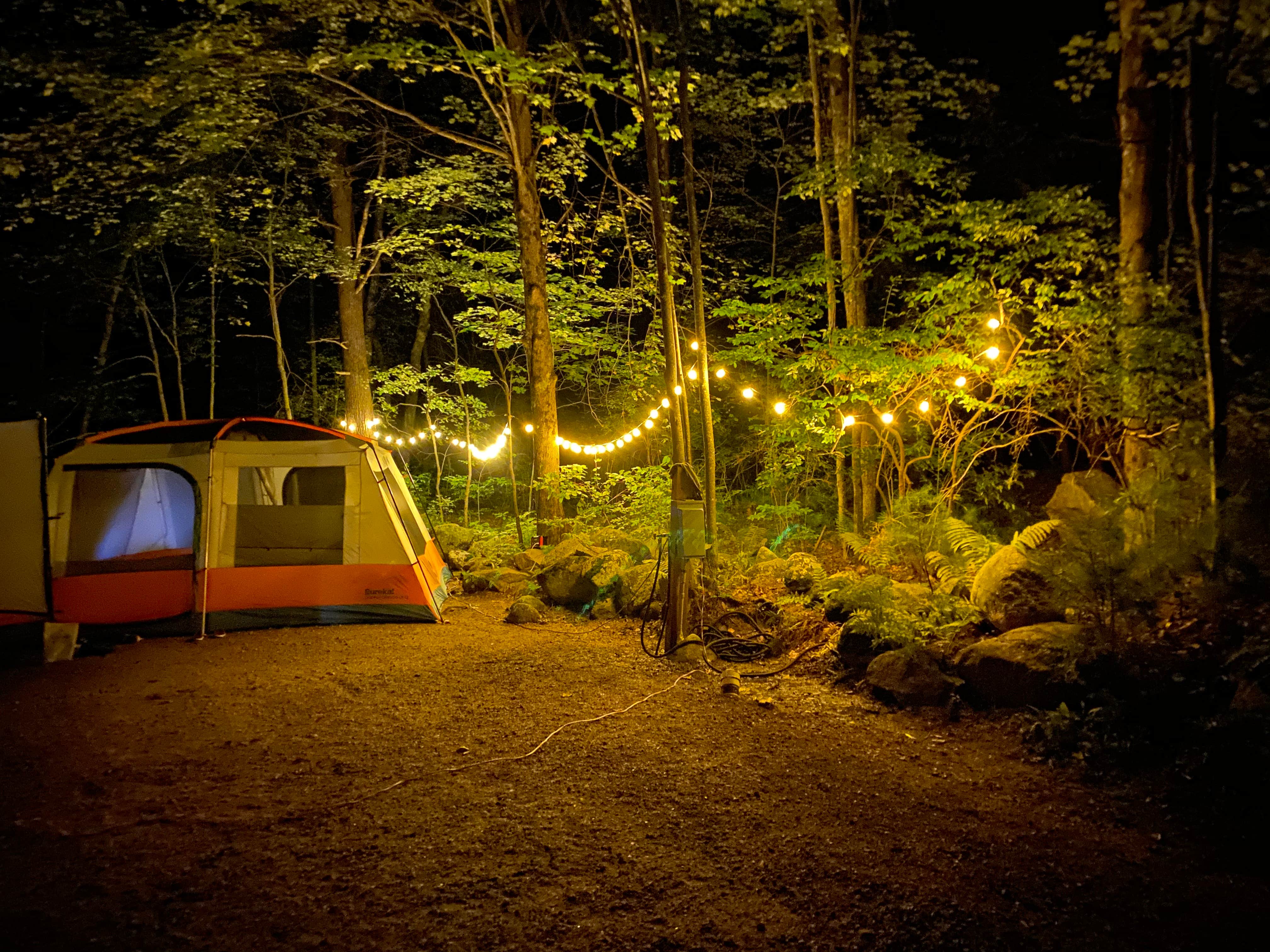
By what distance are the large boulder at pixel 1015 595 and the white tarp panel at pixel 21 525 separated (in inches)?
322

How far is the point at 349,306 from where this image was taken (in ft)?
44.4

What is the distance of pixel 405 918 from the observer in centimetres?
274

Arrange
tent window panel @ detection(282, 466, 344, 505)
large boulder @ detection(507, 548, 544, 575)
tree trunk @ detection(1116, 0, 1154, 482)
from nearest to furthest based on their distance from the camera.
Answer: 1. tree trunk @ detection(1116, 0, 1154, 482)
2. tent window panel @ detection(282, 466, 344, 505)
3. large boulder @ detection(507, 548, 544, 575)

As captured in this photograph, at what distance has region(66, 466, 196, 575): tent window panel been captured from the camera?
278 inches

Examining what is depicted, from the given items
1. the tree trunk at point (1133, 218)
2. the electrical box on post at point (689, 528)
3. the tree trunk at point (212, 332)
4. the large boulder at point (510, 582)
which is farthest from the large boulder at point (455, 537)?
the tree trunk at point (1133, 218)

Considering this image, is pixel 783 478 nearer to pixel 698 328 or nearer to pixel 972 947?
pixel 698 328

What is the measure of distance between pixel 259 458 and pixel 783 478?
7.96 meters

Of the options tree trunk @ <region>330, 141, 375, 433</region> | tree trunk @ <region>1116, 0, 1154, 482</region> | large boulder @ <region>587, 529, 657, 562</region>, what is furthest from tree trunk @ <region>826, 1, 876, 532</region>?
tree trunk @ <region>330, 141, 375, 433</region>

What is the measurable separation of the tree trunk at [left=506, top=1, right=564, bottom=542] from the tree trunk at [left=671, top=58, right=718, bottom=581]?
263 cm

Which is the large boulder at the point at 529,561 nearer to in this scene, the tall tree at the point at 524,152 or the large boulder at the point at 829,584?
the tall tree at the point at 524,152

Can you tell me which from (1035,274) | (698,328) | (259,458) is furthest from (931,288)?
(259,458)

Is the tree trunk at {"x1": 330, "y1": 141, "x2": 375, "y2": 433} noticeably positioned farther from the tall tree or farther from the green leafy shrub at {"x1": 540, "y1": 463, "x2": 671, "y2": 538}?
the green leafy shrub at {"x1": 540, "y1": 463, "x2": 671, "y2": 538}

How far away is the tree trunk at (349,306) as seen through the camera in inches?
522

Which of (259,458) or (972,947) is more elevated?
(259,458)
